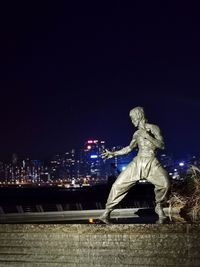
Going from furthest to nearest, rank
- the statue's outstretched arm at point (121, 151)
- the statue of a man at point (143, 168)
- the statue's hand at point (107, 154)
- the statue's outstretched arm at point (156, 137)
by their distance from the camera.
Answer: the statue's hand at point (107, 154) → the statue's outstretched arm at point (121, 151) → the statue's outstretched arm at point (156, 137) → the statue of a man at point (143, 168)

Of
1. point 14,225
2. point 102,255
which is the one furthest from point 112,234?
point 14,225

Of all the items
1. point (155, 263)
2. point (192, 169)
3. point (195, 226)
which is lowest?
point (155, 263)

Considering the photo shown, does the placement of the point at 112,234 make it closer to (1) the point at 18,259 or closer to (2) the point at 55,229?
(2) the point at 55,229

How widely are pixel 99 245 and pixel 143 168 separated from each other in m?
1.51

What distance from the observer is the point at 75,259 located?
27.6 feet

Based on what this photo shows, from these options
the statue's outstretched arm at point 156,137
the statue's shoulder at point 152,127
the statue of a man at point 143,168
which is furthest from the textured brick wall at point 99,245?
the statue's shoulder at point 152,127

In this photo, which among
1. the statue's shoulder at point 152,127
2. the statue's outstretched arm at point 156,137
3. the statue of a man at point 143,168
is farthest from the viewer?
the statue's shoulder at point 152,127

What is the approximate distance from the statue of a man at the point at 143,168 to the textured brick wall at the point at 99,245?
2.48 ft

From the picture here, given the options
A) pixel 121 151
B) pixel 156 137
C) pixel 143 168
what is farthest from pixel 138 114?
pixel 143 168

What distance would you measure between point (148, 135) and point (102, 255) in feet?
7.30

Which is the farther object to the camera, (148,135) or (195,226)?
(148,135)

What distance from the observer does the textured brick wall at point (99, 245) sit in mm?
7766

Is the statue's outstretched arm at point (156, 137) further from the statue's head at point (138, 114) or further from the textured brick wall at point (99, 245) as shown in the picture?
the textured brick wall at point (99, 245)

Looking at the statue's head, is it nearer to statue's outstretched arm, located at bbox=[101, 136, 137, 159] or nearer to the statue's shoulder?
the statue's shoulder
